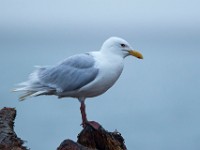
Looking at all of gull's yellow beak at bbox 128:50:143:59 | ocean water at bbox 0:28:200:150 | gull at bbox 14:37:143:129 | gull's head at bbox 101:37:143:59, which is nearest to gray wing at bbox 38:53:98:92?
gull at bbox 14:37:143:129

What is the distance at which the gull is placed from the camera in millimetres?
7871

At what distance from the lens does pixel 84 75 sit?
8062 mm

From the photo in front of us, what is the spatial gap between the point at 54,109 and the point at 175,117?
693 centimetres

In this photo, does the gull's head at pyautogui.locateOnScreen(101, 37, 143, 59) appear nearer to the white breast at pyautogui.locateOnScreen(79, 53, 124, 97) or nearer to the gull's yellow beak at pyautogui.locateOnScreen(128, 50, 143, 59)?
the gull's yellow beak at pyautogui.locateOnScreen(128, 50, 143, 59)

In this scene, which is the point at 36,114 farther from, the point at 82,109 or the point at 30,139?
the point at 82,109

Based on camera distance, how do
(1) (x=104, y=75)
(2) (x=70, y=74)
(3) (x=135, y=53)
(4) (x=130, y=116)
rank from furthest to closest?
1. (4) (x=130, y=116)
2. (2) (x=70, y=74)
3. (3) (x=135, y=53)
4. (1) (x=104, y=75)

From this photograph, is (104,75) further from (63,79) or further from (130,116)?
(130,116)

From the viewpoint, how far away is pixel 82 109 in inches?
315

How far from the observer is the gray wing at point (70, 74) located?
26.3ft

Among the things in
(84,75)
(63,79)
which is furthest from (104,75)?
(63,79)

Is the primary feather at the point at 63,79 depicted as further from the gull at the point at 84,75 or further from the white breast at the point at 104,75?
the white breast at the point at 104,75

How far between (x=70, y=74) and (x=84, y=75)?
21 centimetres

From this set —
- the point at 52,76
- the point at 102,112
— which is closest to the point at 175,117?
the point at 102,112

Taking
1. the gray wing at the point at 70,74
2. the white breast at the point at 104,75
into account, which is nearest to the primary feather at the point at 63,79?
the gray wing at the point at 70,74
